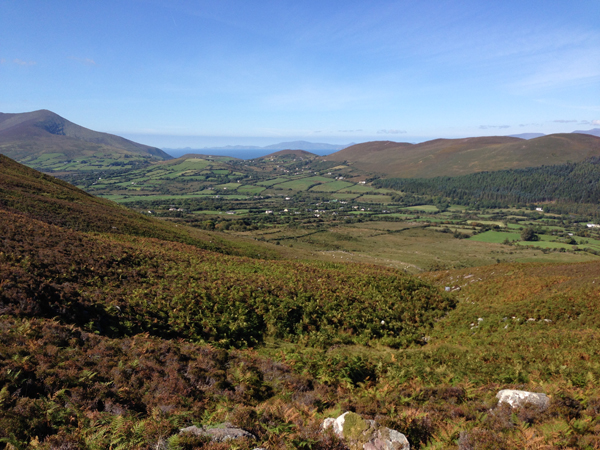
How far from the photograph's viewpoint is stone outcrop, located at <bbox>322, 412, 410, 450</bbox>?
24.0 feet

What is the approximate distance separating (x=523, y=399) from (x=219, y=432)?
28.0 feet

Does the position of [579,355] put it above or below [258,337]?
above

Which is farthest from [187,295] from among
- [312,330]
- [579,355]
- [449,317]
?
[579,355]

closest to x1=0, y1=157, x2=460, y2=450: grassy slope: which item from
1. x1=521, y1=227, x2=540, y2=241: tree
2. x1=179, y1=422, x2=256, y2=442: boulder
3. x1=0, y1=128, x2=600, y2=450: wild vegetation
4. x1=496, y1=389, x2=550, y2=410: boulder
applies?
x1=0, y1=128, x2=600, y2=450: wild vegetation

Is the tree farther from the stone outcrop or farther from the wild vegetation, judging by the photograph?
the stone outcrop

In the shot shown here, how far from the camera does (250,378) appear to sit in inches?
431

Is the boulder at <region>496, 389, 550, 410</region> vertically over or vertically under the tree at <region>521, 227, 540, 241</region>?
over

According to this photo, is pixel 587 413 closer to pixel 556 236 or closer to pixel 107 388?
pixel 107 388

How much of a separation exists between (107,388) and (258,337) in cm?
837

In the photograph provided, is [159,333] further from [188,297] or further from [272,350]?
[272,350]

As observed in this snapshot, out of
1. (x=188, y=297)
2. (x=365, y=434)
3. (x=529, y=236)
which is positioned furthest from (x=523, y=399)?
(x=529, y=236)

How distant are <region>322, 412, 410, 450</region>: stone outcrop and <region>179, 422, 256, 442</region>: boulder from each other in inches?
83.8

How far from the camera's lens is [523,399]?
8867mm

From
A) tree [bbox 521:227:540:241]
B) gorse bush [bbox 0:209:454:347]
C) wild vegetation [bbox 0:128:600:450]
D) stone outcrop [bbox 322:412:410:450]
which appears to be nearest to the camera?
stone outcrop [bbox 322:412:410:450]
